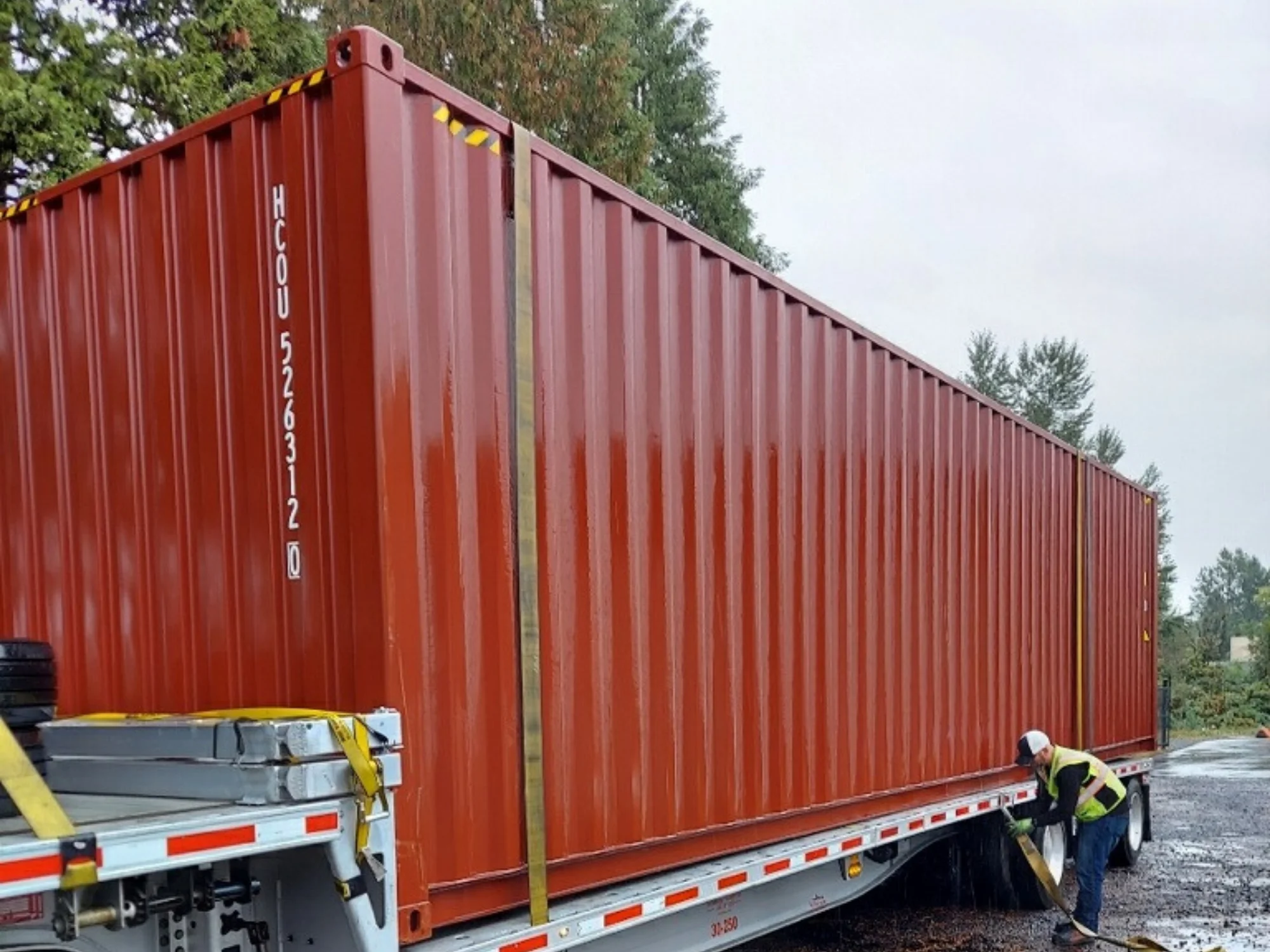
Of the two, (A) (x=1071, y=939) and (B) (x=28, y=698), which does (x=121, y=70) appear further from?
(A) (x=1071, y=939)

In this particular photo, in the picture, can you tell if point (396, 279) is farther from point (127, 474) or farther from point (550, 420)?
point (127, 474)

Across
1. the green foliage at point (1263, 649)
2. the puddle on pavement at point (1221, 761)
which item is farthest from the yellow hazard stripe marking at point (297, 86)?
the green foliage at point (1263, 649)

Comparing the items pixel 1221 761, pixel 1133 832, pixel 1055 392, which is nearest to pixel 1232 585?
pixel 1055 392

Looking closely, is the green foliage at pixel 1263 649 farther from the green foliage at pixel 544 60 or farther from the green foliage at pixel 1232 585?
the green foliage at pixel 1232 585

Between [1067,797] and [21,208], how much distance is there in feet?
22.5

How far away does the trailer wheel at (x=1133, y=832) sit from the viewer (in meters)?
10.4

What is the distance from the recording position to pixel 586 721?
4.14 m

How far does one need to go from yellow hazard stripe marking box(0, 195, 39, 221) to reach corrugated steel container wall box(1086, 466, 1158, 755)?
26.6 feet

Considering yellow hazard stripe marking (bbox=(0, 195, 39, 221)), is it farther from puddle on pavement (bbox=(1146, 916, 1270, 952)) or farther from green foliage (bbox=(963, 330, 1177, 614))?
green foliage (bbox=(963, 330, 1177, 614))

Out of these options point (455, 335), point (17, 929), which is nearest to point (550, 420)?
point (455, 335)

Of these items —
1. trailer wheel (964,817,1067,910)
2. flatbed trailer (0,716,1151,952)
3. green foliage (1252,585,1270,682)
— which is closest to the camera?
flatbed trailer (0,716,1151,952)

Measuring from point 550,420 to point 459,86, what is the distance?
392 inches

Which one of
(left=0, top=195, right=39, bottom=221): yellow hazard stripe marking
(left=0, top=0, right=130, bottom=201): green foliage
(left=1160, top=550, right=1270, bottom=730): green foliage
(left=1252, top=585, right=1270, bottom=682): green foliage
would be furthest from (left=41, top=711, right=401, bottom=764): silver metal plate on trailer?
(left=1252, top=585, right=1270, bottom=682): green foliage

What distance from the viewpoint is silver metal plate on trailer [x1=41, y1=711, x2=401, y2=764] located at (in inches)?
111
